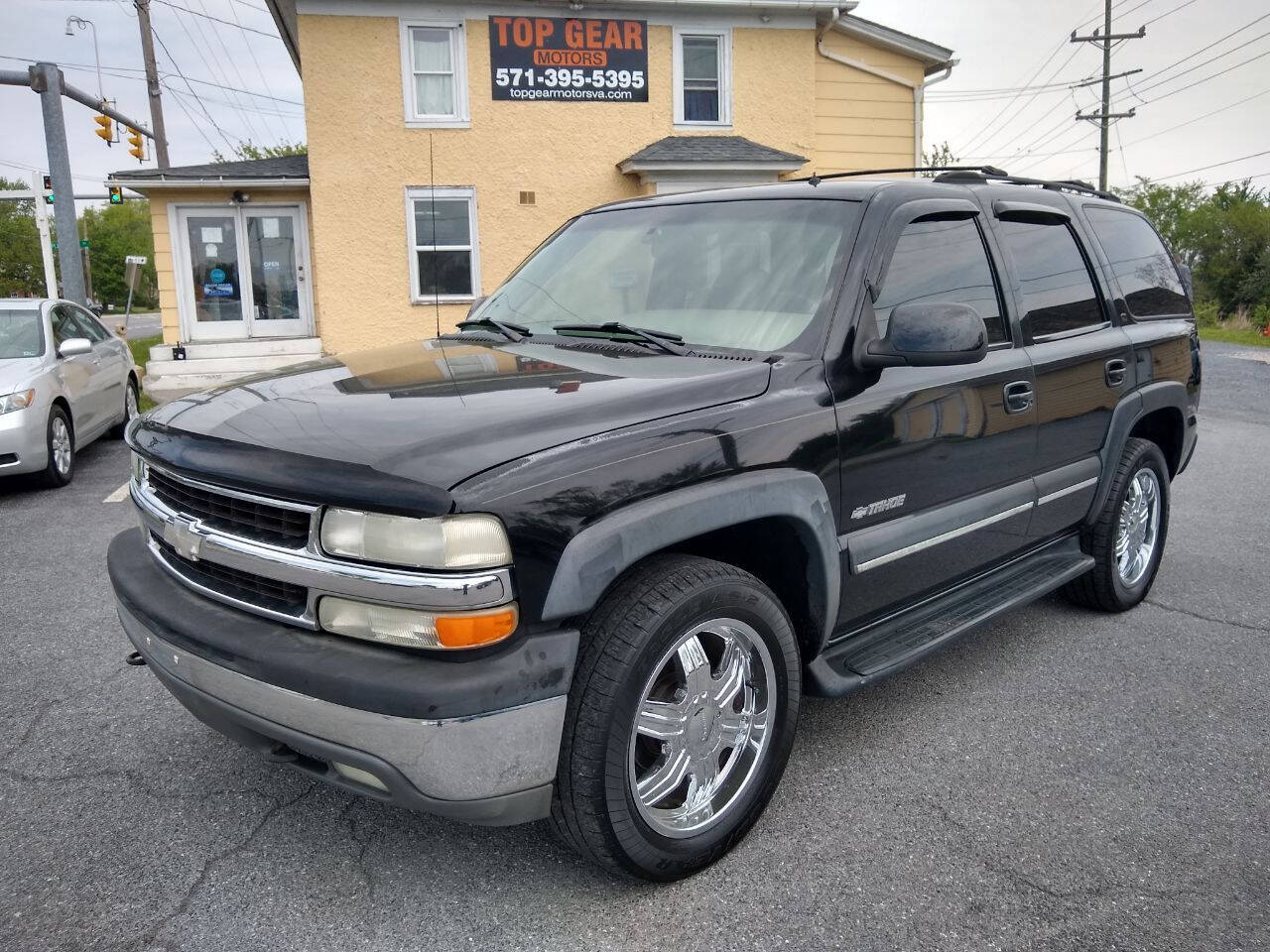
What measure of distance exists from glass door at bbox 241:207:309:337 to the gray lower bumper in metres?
15.3

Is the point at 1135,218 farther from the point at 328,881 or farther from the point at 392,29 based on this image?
the point at 392,29

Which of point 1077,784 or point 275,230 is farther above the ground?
point 275,230

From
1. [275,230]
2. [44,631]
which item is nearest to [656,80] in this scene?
[275,230]

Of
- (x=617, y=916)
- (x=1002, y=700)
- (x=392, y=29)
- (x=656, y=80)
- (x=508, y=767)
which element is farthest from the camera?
(x=656, y=80)

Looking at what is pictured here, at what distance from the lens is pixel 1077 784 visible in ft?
10.2

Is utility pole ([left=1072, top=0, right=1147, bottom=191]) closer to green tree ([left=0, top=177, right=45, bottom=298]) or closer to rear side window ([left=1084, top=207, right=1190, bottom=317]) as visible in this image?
rear side window ([left=1084, top=207, right=1190, bottom=317])

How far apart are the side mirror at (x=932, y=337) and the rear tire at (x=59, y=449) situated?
23.0 ft

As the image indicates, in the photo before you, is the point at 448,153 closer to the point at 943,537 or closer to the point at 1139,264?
the point at 1139,264

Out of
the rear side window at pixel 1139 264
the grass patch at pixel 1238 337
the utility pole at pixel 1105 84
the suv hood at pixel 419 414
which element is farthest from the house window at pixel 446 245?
the utility pole at pixel 1105 84

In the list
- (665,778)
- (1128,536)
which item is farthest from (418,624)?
(1128,536)

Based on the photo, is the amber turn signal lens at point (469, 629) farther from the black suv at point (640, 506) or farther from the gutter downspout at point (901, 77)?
the gutter downspout at point (901, 77)

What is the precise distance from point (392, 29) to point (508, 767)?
15.1 m

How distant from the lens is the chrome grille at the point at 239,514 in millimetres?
2303

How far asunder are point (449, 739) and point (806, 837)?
1236 mm
